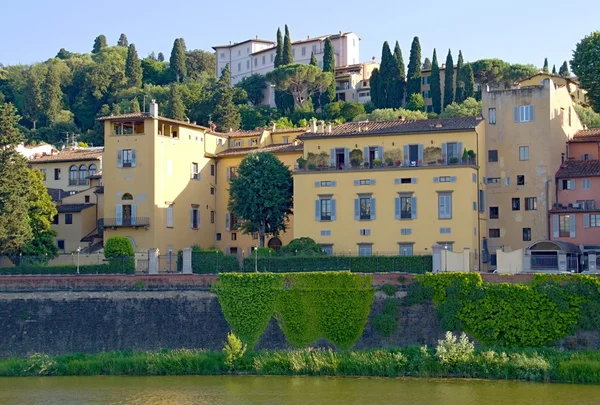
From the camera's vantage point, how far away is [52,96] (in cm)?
11169

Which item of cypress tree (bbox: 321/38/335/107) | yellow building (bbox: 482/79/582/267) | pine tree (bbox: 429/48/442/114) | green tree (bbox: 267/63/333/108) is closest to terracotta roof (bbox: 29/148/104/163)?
yellow building (bbox: 482/79/582/267)

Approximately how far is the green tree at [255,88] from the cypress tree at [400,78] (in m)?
17.8

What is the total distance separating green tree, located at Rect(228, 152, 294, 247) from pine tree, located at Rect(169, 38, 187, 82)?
7786 centimetres

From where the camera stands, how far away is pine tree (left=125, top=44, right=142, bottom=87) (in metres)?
118

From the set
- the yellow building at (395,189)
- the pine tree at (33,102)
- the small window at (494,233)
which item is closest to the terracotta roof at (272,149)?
the yellow building at (395,189)

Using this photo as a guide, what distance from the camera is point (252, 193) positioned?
179 feet

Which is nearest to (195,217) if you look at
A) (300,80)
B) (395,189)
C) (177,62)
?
(395,189)

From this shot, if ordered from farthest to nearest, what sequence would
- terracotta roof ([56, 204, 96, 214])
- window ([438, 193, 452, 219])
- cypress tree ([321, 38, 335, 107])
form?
cypress tree ([321, 38, 335, 107])
terracotta roof ([56, 204, 96, 214])
window ([438, 193, 452, 219])

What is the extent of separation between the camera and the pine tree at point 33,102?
111 meters

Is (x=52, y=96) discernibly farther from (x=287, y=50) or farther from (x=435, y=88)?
(x=435, y=88)

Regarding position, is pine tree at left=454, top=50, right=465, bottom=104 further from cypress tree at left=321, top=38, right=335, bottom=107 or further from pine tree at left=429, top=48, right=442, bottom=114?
cypress tree at left=321, top=38, right=335, bottom=107

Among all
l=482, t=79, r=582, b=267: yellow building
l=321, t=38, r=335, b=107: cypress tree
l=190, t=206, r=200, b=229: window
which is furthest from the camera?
l=321, t=38, r=335, b=107: cypress tree

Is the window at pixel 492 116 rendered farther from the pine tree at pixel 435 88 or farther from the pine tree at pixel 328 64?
the pine tree at pixel 328 64

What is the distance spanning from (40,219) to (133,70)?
215ft
